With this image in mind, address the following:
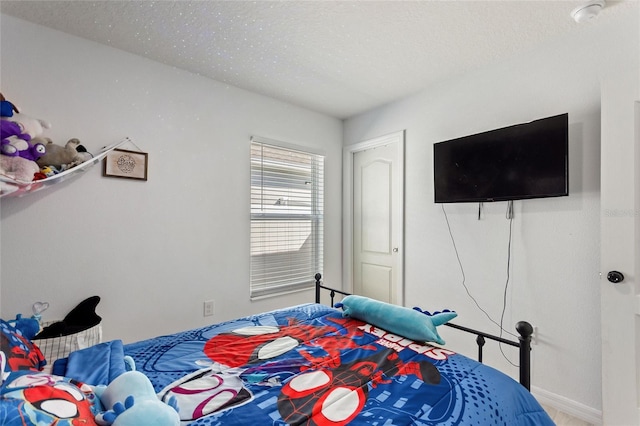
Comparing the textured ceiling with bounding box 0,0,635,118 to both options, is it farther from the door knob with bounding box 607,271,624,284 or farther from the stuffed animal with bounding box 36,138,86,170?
the door knob with bounding box 607,271,624,284

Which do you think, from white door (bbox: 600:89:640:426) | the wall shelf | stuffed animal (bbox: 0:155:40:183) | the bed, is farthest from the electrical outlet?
white door (bbox: 600:89:640:426)

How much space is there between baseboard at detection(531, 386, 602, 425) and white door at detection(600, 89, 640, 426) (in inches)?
7.8

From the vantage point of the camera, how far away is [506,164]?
7.30ft

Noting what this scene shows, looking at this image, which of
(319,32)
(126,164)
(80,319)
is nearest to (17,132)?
(126,164)

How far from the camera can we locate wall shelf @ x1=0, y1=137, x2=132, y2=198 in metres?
1.64

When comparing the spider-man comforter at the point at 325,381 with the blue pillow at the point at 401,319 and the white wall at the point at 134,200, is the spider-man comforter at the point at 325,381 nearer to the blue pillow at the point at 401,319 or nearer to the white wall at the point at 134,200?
the blue pillow at the point at 401,319

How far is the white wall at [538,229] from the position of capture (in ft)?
6.52

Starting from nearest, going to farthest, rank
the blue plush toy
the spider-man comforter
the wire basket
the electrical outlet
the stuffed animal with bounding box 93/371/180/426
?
the stuffed animal with bounding box 93/371/180/426
the spider-man comforter
the blue plush toy
the wire basket
the electrical outlet

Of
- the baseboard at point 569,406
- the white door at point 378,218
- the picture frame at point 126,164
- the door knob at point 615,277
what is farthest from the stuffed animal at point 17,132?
the baseboard at point 569,406

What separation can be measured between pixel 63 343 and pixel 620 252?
10.6 feet

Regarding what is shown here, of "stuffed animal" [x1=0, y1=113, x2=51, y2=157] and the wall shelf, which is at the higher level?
"stuffed animal" [x1=0, y1=113, x2=51, y2=157]

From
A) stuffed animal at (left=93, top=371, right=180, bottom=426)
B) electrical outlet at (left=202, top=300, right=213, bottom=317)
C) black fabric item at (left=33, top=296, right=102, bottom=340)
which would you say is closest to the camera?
stuffed animal at (left=93, top=371, right=180, bottom=426)

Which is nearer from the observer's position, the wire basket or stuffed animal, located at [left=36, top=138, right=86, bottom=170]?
the wire basket

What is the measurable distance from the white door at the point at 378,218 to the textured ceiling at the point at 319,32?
2.77 ft
